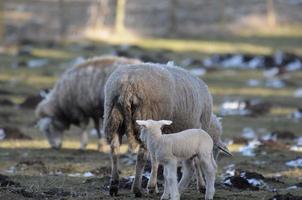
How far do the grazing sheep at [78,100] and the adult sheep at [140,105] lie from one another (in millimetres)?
6796

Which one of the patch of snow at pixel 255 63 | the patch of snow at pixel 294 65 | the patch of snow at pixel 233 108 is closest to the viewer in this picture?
the patch of snow at pixel 233 108

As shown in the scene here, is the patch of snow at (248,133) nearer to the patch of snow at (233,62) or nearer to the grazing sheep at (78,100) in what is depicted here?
the grazing sheep at (78,100)

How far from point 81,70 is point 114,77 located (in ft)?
25.6

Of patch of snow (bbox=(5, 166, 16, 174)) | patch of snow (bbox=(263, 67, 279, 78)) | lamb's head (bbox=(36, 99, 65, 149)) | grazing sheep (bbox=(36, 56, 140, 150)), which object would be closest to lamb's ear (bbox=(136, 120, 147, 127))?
patch of snow (bbox=(5, 166, 16, 174))

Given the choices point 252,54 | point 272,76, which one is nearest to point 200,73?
point 272,76

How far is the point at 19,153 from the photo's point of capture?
18.6 meters

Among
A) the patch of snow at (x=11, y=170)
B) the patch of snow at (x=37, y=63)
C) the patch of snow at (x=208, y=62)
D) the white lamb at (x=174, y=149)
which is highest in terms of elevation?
the white lamb at (x=174, y=149)

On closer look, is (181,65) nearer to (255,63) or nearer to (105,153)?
(255,63)

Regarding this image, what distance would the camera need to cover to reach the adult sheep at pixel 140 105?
11477 millimetres

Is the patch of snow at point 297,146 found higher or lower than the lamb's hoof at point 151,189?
lower

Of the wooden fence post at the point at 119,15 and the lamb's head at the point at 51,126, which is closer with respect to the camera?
the lamb's head at the point at 51,126

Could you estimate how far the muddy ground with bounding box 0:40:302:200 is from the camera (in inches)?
493

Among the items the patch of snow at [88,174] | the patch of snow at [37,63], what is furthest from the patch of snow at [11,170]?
the patch of snow at [37,63]

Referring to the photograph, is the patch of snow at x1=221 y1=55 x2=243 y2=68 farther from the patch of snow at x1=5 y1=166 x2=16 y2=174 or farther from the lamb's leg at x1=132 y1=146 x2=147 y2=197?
the lamb's leg at x1=132 y1=146 x2=147 y2=197
